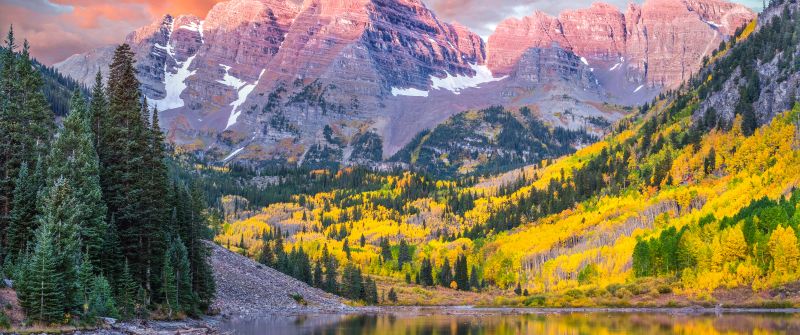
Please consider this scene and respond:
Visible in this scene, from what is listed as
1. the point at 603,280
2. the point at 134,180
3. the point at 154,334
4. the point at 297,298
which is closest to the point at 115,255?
the point at 134,180

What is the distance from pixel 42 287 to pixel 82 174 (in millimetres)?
14920

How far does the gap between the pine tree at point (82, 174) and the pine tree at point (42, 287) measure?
7101mm

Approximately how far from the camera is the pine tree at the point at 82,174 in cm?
7112

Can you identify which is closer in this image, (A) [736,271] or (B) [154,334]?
(B) [154,334]

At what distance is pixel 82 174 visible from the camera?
240 ft

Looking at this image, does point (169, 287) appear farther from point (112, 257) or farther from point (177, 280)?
point (112, 257)

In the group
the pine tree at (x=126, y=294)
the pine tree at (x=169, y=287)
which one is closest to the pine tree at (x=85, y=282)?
the pine tree at (x=126, y=294)

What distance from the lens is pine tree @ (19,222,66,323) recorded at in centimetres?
6112

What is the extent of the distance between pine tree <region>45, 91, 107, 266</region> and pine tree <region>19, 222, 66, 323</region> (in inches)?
280

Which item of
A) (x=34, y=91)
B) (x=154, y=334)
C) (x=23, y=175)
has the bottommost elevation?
(x=154, y=334)

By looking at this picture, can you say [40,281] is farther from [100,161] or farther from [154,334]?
[100,161]

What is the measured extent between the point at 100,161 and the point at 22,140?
30.1ft

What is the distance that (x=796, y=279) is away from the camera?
125 meters

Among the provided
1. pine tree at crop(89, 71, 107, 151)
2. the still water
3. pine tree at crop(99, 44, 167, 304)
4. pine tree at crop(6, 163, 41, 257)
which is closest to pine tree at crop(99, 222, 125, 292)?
pine tree at crop(99, 44, 167, 304)
